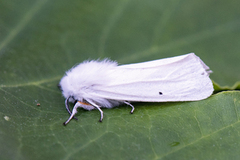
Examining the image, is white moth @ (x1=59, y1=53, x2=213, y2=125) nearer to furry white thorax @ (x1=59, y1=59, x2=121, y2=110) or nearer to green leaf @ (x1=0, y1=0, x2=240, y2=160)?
furry white thorax @ (x1=59, y1=59, x2=121, y2=110)

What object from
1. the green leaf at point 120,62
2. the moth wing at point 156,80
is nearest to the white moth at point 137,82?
the moth wing at point 156,80

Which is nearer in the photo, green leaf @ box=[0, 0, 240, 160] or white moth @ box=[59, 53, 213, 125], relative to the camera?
green leaf @ box=[0, 0, 240, 160]

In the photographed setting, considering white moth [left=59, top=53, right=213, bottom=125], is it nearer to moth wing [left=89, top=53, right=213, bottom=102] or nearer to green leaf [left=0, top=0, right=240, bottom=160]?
moth wing [left=89, top=53, right=213, bottom=102]

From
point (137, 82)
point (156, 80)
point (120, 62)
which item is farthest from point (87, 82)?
point (120, 62)

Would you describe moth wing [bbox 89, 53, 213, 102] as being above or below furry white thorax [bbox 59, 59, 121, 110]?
above

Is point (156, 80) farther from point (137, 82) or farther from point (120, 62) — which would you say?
point (120, 62)

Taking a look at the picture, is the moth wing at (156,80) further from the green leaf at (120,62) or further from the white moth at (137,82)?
the green leaf at (120,62)

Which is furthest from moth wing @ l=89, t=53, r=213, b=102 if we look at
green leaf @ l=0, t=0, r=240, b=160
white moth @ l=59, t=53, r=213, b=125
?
green leaf @ l=0, t=0, r=240, b=160
